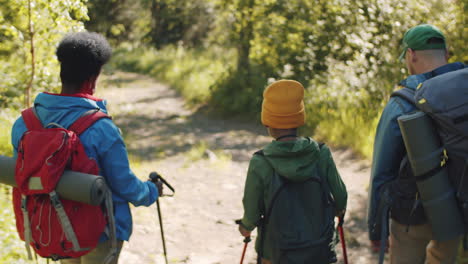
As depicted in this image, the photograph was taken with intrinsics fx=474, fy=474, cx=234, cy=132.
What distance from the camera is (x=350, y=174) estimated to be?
6891 millimetres

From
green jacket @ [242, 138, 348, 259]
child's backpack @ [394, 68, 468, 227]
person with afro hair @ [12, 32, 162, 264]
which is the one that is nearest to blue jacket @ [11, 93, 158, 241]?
person with afro hair @ [12, 32, 162, 264]

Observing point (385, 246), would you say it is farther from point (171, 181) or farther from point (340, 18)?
point (340, 18)

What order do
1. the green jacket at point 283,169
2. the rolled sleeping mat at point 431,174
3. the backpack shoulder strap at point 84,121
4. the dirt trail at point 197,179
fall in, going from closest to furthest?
the backpack shoulder strap at point 84,121
the rolled sleeping mat at point 431,174
the green jacket at point 283,169
the dirt trail at point 197,179

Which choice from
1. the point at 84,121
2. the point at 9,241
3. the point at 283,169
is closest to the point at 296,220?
the point at 283,169

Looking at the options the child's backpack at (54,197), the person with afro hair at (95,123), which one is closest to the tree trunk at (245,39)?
the person with afro hair at (95,123)

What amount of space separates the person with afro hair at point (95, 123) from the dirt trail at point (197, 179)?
219 cm

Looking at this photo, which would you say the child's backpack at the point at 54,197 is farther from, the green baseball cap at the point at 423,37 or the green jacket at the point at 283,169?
the green baseball cap at the point at 423,37

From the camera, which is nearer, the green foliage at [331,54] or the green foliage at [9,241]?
the green foliage at [9,241]

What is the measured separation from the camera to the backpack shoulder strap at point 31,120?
230 centimetres

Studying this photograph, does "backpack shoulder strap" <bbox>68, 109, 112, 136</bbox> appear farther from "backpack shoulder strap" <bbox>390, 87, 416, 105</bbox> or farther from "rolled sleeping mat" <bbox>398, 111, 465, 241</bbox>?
"backpack shoulder strap" <bbox>390, 87, 416, 105</bbox>

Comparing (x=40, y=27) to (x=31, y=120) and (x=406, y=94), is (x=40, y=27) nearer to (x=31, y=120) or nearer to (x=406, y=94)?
(x=31, y=120)

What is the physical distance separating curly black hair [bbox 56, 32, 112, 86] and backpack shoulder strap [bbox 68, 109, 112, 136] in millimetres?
191

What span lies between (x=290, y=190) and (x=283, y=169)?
0.43 ft

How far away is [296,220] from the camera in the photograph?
99.2 inches
